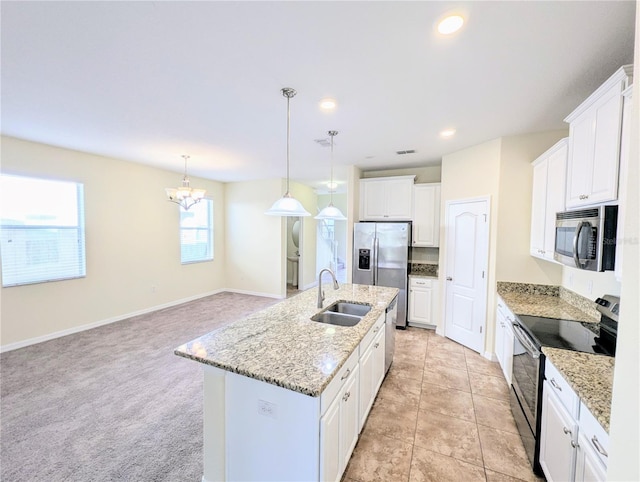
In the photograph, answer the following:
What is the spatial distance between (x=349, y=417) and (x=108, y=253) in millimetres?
4679

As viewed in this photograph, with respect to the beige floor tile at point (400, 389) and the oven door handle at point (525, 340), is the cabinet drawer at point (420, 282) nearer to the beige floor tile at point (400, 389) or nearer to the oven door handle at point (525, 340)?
the beige floor tile at point (400, 389)

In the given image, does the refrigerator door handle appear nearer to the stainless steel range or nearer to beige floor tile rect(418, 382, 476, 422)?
beige floor tile rect(418, 382, 476, 422)

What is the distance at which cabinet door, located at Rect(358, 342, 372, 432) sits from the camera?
2013 millimetres

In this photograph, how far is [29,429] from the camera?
213 centimetres

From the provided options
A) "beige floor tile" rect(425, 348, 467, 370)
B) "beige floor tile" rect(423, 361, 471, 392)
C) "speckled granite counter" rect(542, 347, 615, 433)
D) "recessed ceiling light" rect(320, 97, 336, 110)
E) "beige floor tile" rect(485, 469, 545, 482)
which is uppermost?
"recessed ceiling light" rect(320, 97, 336, 110)

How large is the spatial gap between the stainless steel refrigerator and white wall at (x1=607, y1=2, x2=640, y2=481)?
3.61 m

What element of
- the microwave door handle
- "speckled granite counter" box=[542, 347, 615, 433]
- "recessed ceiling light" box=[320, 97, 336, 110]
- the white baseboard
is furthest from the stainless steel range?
the white baseboard

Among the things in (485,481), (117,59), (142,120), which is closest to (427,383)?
(485,481)

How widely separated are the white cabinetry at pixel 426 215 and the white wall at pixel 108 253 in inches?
185

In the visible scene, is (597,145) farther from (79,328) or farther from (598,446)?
(79,328)

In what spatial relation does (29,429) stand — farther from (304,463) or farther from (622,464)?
(622,464)

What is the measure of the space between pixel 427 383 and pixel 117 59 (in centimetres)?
389

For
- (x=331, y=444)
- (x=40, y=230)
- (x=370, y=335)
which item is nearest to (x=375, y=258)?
(x=370, y=335)

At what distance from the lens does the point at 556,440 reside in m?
1.51
